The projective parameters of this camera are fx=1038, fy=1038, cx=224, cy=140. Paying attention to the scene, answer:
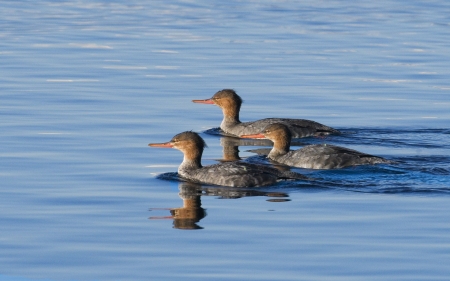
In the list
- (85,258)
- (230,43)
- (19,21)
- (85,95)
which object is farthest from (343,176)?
(19,21)

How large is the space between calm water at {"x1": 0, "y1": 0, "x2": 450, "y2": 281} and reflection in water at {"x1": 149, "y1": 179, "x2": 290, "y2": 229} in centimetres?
4

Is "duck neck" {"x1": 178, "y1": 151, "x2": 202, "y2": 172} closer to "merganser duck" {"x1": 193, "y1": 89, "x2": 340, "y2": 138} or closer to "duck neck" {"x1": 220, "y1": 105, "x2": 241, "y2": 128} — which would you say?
"merganser duck" {"x1": 193, "y1": 89, "x2": 340, "y2": 138}

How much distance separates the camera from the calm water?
32.8ft

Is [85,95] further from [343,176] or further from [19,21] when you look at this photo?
[19,21]

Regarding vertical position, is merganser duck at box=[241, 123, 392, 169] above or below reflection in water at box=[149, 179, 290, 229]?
above

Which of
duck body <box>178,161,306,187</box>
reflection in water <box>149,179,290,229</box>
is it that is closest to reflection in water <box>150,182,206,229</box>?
reflection in water <box>149,179,290,229</box>

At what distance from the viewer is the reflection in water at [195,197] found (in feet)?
38.0

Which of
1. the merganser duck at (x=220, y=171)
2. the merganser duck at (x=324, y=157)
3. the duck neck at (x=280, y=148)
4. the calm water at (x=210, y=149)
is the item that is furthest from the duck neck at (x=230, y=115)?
the merganser duck at (x=220, y=171)

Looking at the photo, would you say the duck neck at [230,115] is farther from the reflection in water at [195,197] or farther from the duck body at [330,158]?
the reflection in water at [195,197]

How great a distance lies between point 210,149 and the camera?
55.5ft

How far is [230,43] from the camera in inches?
1174

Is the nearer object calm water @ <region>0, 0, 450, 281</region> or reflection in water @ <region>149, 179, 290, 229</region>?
calm water @ <region>0, 0, 450, 281</region>

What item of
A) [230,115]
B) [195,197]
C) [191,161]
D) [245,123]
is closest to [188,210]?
[195,197]

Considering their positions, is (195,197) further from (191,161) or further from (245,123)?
(245,123)
